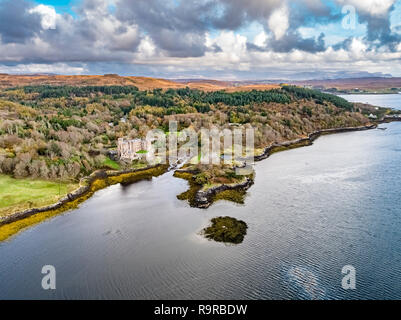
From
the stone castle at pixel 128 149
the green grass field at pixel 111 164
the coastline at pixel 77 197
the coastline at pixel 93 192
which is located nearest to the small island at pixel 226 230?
the coastline at pixel 93 192

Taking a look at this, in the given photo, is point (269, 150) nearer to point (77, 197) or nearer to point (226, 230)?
point (226, 230)

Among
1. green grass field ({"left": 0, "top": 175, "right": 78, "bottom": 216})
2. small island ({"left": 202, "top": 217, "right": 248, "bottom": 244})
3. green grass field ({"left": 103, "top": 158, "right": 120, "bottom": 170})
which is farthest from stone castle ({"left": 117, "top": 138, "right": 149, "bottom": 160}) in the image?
small island ({"left": 202, "top": 217, "right": 248, "bottom": 244})

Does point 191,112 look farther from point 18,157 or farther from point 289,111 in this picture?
point 18,157

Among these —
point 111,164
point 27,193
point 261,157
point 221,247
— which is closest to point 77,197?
point 27,193

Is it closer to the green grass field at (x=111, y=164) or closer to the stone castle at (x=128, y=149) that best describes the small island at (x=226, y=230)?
the green grass field at (x=111, y=164)
